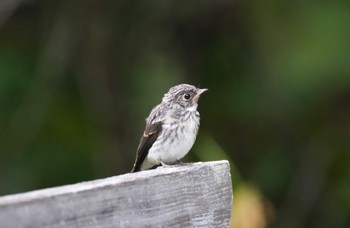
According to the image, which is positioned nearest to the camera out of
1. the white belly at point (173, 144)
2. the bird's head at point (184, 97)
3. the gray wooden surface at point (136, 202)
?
the gray wooden surface at point (136, 202)

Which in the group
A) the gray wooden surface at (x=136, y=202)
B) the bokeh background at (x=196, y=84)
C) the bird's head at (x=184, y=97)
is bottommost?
the bokeh background at (x=196, y=84)

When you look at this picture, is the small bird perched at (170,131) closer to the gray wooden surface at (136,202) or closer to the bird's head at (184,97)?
the bird's head at (184,97)

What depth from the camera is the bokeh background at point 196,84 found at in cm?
888

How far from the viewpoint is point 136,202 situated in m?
3.28

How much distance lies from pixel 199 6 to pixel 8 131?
211cm

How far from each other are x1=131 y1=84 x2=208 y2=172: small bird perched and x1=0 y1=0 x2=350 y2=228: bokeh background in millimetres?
2455

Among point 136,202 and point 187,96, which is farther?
point 187,96

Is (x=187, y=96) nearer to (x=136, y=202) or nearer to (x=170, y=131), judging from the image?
(x=170, y=131)

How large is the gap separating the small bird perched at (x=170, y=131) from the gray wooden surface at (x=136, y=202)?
2077 mm

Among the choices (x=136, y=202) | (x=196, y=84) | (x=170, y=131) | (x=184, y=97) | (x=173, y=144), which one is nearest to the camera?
(x=136, y=202)

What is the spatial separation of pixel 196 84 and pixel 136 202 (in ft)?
20.6

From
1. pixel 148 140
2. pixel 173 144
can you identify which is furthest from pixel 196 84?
pixel 173 144

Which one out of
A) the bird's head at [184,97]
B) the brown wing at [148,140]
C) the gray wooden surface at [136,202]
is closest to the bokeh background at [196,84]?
the bird's head at [184,97]

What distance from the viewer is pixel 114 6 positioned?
9711 millimetres
